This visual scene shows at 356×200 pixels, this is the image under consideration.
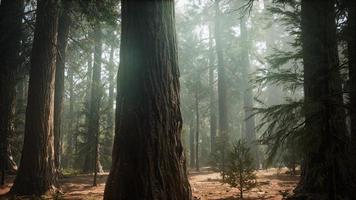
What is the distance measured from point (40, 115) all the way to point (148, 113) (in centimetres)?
609

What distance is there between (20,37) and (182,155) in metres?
12.5

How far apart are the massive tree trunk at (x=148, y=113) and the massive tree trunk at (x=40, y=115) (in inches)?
215

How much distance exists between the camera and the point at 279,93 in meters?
40.2

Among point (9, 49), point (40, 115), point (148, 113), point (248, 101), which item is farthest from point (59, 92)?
point (248, 101)

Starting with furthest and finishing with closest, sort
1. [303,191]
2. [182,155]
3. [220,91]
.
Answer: [220,91]
[303,191]
[182,155]

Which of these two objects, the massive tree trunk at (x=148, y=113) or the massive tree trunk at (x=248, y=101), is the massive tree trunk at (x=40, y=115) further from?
the massive tree trunk at (x=248, y=101)

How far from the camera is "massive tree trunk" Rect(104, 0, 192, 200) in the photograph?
4.68m

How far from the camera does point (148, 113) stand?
4.77 m

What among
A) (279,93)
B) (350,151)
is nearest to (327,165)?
(350,151)

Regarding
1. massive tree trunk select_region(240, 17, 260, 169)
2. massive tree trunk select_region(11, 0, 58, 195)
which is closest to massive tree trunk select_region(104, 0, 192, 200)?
massive tree trunk select_region(11, 0, 58, 195)

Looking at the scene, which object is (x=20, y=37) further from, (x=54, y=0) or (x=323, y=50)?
(x=323, y=50)

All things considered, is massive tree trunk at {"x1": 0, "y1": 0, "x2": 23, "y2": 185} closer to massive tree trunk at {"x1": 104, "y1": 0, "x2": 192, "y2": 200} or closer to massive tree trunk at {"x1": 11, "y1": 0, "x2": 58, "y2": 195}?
massive tree trunk at {"x1": 11, "y1": 0, "x2": 58, "y2": 195}

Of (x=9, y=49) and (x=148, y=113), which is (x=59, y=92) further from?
(x=148, y=113)

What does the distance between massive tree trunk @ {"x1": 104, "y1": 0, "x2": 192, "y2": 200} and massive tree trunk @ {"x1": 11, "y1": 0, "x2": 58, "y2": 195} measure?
5.45 metres
